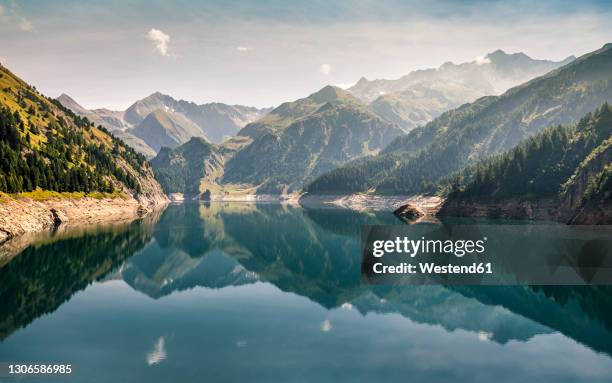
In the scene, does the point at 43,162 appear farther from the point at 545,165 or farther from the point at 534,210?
the point at 545,165

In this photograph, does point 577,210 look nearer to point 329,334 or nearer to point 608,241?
point 608,241

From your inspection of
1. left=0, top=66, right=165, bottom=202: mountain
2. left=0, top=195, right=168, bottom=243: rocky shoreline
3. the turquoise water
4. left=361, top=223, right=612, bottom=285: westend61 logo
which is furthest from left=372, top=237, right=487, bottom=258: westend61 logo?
left=0, top=66, right=165, bottom=202: mountain

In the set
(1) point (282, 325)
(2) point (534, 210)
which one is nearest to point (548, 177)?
(2) point (534, 210)

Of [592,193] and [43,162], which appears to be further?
[43,162]

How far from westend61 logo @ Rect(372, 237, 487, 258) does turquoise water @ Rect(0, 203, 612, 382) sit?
22.0m

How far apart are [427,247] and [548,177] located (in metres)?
94.0

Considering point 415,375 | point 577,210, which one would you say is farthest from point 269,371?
point 577,210

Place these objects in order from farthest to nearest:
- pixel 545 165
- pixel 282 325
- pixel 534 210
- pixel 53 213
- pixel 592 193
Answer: pixel 545 165
pixel 534 210
pixel 592 193
pixel 53 213
pixel 282 325

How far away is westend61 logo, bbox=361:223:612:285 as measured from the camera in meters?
68.8

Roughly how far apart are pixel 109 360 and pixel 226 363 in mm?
8577

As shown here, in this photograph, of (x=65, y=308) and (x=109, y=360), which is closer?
(x=109, y=360)

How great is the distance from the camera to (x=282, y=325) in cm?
4394

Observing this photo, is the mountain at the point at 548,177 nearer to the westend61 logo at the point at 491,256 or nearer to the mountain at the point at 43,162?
the westend61 logo at the point at 491,256

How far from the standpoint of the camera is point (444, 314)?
48.9m
